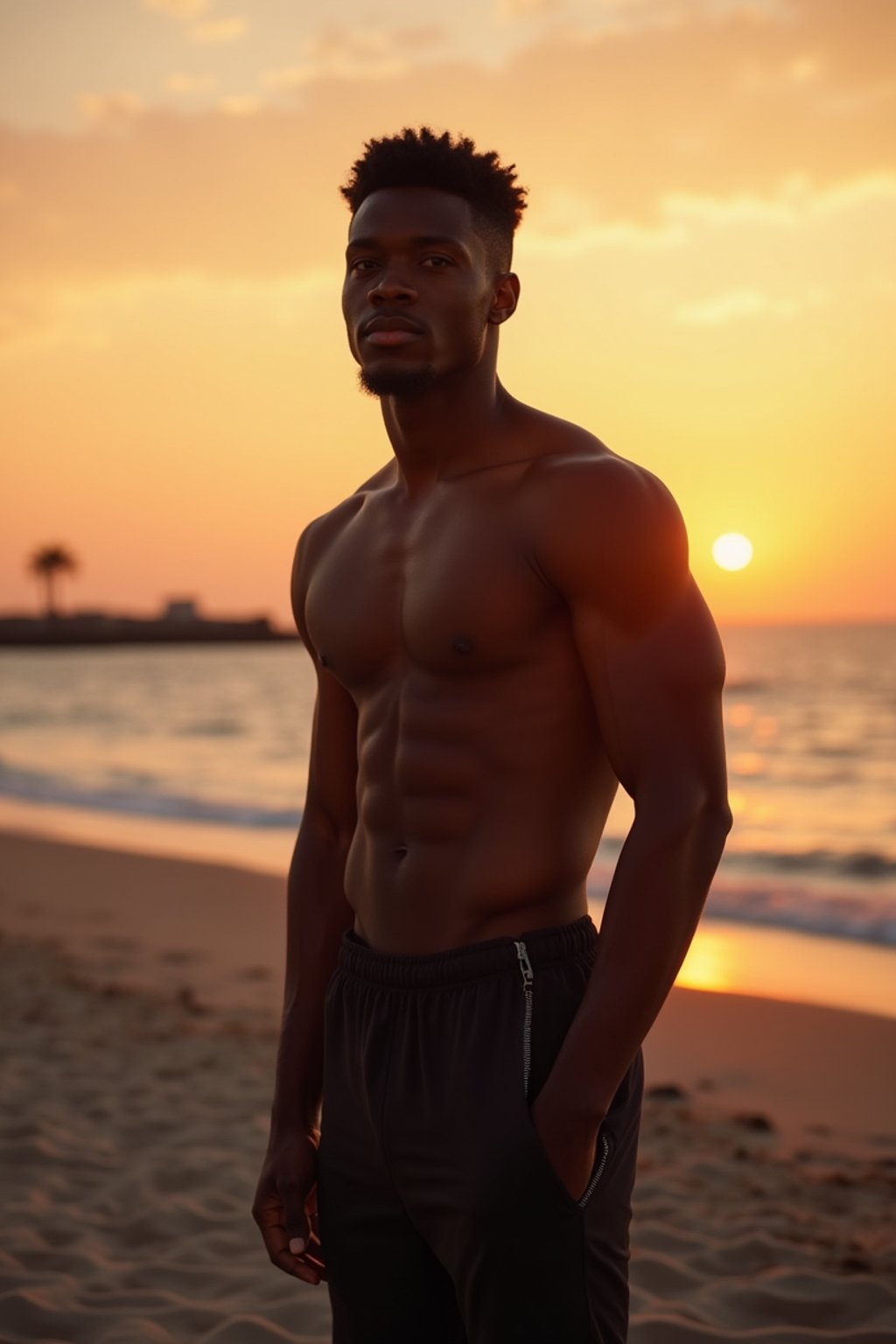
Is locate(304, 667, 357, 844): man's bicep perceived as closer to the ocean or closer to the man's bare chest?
the man's bare chest

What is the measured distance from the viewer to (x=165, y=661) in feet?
264

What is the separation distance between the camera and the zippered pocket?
1812mm

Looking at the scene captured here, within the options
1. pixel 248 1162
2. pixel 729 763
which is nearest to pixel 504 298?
pixel 248 1162

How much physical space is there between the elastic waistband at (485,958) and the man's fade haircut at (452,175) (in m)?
1.05

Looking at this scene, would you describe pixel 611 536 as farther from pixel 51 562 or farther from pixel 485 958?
pixel 51 562

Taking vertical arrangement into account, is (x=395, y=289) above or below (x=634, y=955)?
above

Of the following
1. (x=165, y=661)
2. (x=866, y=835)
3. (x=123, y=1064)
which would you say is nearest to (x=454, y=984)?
(x=123, y=1064)

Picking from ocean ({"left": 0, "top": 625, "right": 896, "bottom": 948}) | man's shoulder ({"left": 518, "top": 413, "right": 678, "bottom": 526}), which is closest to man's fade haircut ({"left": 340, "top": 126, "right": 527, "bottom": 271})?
man's shoulder ({"left": 518, "top": 413, "right": 678, "bottom": 526})

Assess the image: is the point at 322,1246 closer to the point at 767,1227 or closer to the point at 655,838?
the point at 655,838

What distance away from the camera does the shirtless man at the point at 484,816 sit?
1831 mm

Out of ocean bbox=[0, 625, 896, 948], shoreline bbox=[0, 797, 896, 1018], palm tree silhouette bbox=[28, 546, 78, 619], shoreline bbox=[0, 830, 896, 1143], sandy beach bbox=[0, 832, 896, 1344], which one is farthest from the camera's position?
palm tree silhouette bbox=[28, 546, 78, 619]

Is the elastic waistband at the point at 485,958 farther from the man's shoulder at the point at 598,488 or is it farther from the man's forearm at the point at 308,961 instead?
the man's shoulder at the point at 598,488

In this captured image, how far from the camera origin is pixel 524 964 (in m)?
1.95

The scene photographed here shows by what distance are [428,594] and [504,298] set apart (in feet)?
1.64
